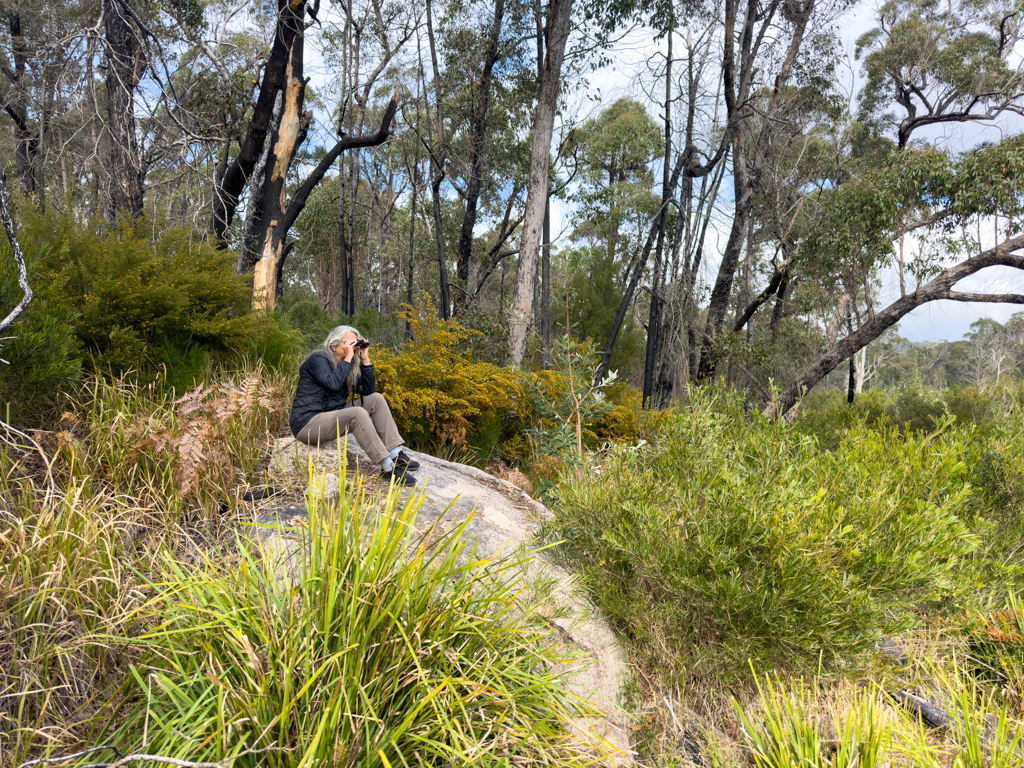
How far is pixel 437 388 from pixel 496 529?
304 centimetres

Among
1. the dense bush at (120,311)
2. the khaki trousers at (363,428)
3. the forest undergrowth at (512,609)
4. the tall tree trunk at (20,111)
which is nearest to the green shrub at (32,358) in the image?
the dense bush at (120,311)

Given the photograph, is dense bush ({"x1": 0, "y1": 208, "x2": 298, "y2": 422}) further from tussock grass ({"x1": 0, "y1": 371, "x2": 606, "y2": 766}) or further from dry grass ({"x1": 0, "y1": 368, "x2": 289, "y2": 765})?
tussock grass ({"x1": 0, "y1": 371, "x2": 606, "y2": 766})

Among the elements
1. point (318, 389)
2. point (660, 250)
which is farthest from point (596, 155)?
point (318, 389)

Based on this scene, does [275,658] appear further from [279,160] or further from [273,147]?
[273,147]

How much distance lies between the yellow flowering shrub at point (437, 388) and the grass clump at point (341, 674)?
428 centimetres

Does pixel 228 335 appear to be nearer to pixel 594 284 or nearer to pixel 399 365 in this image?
pixel 399 365

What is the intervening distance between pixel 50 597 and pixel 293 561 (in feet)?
3.17

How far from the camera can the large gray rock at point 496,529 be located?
8.70 ft

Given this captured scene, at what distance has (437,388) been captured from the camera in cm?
691

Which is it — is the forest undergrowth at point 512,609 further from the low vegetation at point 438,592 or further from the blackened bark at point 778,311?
the blackened bark at point 778,311

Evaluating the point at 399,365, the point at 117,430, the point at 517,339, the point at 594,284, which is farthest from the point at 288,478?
the point at 594,284

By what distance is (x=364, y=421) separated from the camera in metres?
4.21

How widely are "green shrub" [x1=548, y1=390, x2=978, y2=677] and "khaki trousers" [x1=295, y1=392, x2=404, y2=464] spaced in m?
1.53

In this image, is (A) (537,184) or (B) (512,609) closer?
(B) (512,609)
